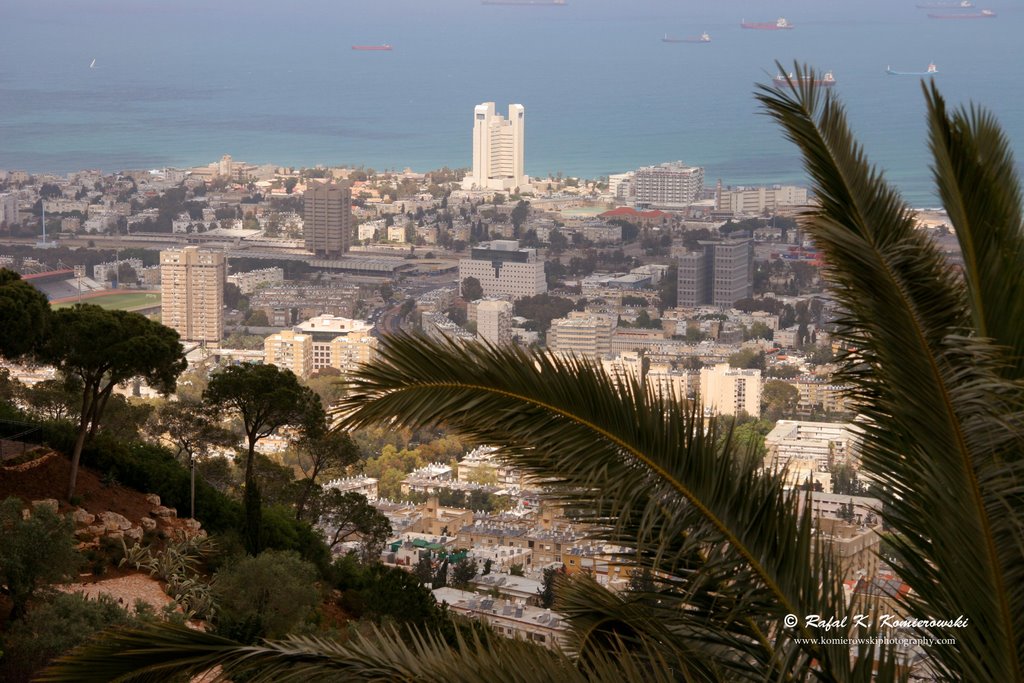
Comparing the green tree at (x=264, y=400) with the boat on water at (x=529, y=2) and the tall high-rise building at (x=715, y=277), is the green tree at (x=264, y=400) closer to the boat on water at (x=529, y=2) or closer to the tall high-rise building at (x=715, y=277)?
the tall high-rise building at (x=715, y=277)

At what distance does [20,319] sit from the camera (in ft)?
19.4

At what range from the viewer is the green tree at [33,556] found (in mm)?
4578

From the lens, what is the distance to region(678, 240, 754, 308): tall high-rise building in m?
31.3

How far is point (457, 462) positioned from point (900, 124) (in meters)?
28.3

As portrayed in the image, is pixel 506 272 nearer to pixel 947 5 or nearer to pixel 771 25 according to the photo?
pixel 947 5

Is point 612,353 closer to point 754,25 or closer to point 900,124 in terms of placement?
point 900,124

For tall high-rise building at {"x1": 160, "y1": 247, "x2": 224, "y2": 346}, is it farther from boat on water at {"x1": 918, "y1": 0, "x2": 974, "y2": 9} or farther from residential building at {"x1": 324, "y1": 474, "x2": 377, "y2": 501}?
boat on water at {"x1": 918, "y1": 0, "x2": 974, "y2": 9}

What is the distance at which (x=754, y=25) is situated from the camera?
6075 cm

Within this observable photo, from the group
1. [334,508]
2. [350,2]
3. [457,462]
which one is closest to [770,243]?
[457,462]

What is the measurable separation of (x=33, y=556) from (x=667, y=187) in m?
38.9

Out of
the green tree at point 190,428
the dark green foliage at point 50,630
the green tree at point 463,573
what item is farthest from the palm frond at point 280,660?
the green tree at point 463,573

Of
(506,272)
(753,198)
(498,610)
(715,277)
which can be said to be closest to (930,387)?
(498,610)

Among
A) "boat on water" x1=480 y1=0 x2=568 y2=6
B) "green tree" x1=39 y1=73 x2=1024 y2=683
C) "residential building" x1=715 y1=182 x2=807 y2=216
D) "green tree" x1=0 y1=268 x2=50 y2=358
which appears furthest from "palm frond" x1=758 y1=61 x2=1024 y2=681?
"boat on water" x1=480 y1=0 x2=568 y2=6

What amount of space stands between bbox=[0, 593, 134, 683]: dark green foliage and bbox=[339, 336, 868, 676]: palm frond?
8.83ft
